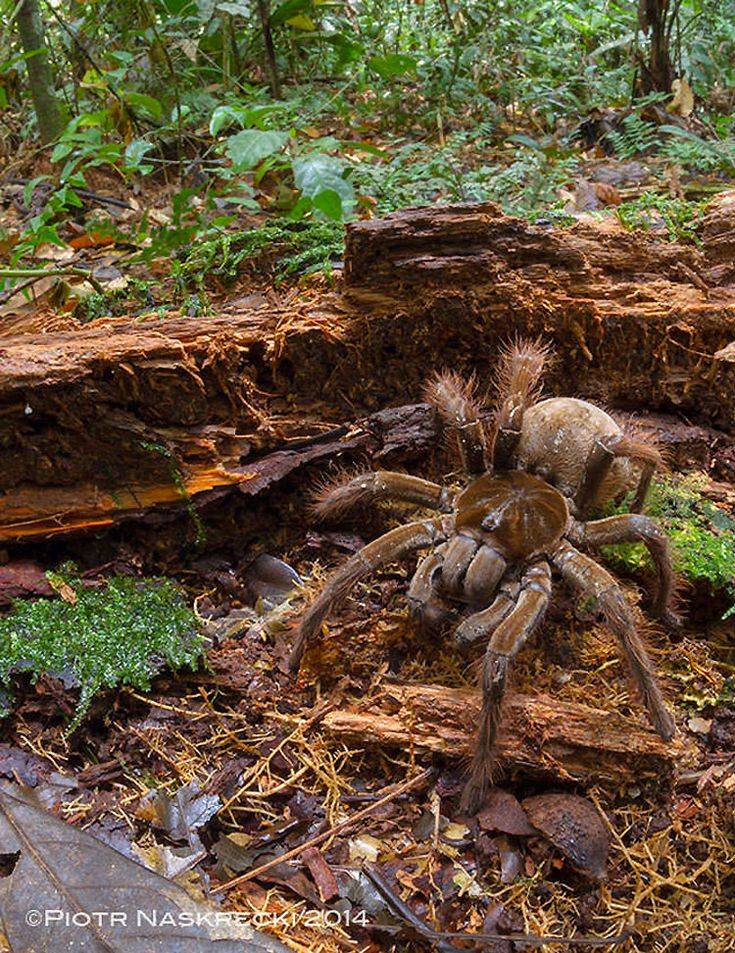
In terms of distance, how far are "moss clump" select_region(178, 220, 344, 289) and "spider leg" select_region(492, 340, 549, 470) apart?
1117 mm

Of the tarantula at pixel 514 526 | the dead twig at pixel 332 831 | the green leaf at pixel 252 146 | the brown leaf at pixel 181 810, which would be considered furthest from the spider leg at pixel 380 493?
the green leaf at pixel 252 146

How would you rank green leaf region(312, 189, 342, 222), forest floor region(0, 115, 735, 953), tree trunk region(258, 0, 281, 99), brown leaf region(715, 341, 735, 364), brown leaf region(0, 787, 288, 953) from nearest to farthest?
brown leaf region(0, 787, 288, 953) → forest floor region(0, 115, 735, 953) → green leaf region(312, 189, 342, 222) → brown leaf region(715, 341, 735, 364) → tree trunk region(258, 0, 281, 99)

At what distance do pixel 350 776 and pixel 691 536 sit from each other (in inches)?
60.5

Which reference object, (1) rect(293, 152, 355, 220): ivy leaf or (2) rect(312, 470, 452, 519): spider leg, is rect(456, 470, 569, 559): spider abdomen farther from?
(1) rect(293, 152, 355, 220): ivy leaf

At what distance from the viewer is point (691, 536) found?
314 centimetres

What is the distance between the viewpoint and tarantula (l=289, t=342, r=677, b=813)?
8.80 feet

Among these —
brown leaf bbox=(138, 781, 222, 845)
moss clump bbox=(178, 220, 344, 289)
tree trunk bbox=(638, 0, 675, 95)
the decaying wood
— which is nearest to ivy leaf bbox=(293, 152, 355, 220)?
moss clump bbox=(178, 220, 344, 289)

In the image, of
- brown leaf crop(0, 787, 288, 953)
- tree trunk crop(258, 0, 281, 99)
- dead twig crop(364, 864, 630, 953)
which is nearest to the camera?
brown leaf crop(0, 787, 288, 953)

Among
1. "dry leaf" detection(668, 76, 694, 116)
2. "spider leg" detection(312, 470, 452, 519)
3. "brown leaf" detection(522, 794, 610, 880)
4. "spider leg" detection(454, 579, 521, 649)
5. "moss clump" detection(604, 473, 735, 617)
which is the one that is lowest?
"brown leaf" detection(522, 794, 610, 880)

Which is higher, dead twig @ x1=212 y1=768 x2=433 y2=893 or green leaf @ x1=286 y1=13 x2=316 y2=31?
green leaf @ x1=286 y1=13 x2=316 y2=31

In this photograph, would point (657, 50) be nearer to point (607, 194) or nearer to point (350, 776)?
point (607, 194)

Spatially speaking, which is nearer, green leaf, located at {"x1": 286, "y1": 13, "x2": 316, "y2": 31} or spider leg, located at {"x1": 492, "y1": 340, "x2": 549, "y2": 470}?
spider leg, located at {"x1": 492, "y1": 340, "x2": 549, "y2": 470}

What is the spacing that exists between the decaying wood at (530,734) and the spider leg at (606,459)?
2.56 ft

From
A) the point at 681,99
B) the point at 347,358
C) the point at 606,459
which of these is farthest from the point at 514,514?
the point at 681,99
